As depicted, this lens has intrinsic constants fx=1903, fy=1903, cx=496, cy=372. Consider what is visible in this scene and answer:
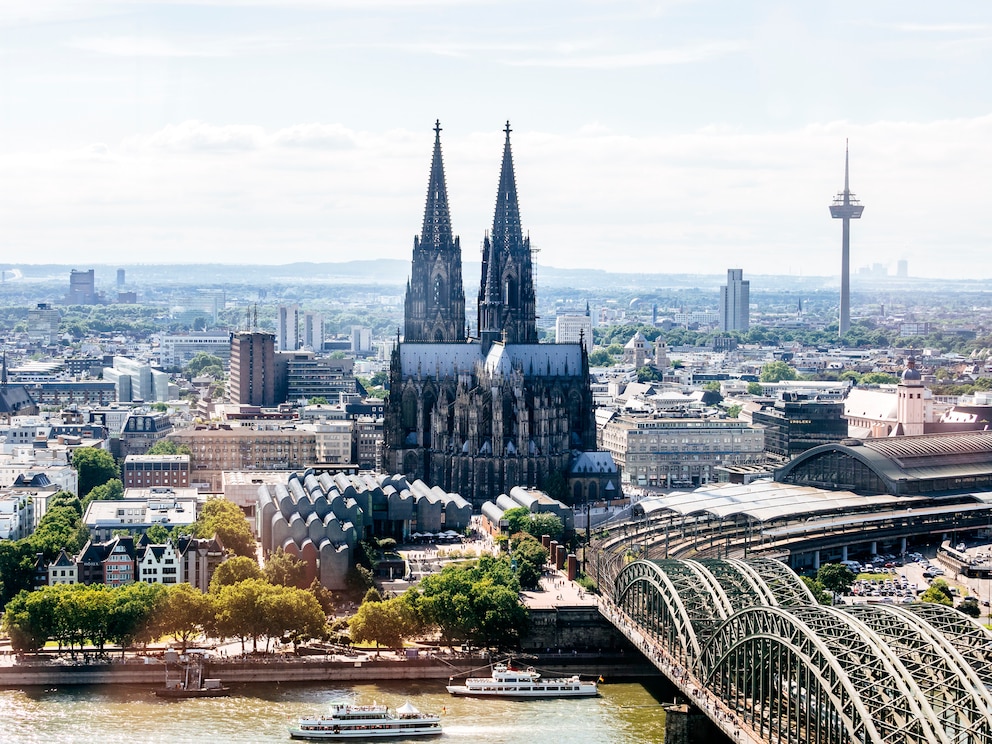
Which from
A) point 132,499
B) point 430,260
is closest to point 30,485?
point 132,499

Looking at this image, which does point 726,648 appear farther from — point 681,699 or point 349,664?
point 349,664

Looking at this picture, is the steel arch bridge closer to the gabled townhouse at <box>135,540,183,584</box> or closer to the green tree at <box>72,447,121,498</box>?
the gabled townhouse at <box>135,540,183,584</box>

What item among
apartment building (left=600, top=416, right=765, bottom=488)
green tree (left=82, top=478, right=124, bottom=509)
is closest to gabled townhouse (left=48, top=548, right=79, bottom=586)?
green tree (left=82, top=478, right=124, bottom=509)

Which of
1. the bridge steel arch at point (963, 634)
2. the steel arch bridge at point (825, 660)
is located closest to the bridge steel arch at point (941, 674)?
the steel arch bridge at point (825, 660)

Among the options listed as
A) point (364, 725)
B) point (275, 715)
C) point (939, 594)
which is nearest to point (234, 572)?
point (275, 715)

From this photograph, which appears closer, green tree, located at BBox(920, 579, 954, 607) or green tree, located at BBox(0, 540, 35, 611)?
green tree, located at BBox(920, 579, 954, 607)

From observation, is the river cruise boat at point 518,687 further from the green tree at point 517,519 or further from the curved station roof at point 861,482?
the curved station roof at point 861,482
